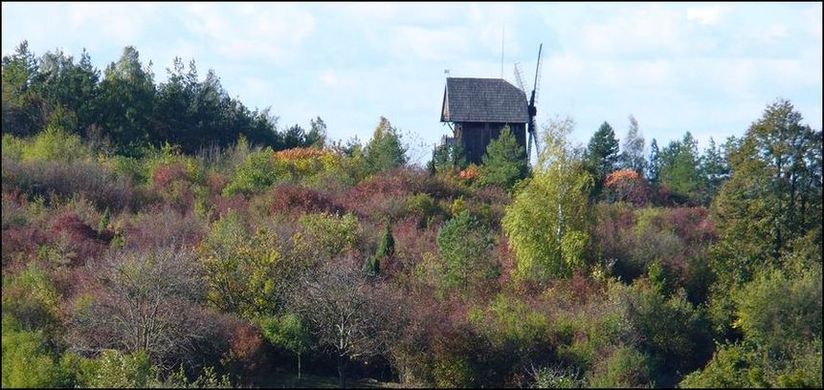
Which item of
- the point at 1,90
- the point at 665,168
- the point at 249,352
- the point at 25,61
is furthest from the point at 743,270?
the point at 25,61

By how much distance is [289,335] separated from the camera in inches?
1232

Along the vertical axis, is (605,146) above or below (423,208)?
above

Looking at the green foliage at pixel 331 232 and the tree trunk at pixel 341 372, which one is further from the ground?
the green foliage at pixel 331 232

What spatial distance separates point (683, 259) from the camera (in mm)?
40250

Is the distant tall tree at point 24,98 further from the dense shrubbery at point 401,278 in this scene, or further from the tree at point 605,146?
the tree at point 605,146

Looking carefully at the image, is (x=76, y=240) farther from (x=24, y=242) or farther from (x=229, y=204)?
(x=229, y=204)

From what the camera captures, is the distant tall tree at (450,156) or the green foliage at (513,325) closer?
the green foliage at (513,325)

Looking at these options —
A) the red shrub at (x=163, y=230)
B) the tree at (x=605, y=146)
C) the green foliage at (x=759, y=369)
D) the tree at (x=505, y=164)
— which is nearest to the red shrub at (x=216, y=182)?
the red shrub at (x=163, y=230)

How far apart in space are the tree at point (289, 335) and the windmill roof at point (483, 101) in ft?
106

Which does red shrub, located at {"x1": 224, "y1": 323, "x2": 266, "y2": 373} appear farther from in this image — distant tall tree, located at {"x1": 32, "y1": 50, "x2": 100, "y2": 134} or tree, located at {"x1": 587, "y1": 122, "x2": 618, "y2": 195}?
tree, located at {"x1": 587, "y1": 122, "x2": 618, "y2": 195}

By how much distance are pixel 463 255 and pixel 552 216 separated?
4.23m

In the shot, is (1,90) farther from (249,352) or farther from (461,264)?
(461,264)

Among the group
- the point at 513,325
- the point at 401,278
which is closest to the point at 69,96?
the point at 401,278

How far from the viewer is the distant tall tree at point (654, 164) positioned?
66.8 m
